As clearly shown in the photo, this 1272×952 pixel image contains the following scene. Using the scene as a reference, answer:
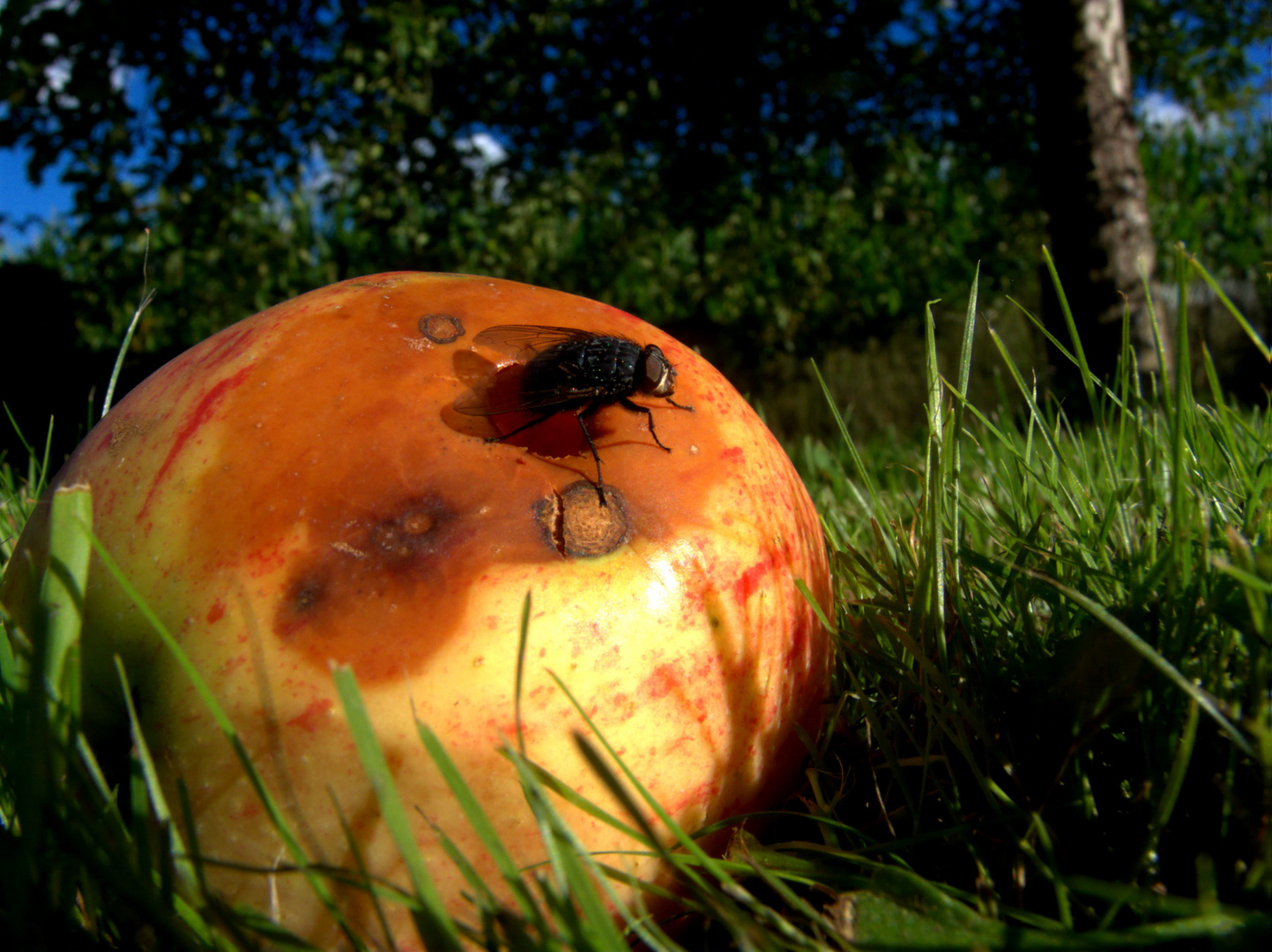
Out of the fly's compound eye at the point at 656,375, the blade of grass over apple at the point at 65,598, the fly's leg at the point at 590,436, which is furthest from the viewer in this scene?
the fly's compound eye at the point at 656,375

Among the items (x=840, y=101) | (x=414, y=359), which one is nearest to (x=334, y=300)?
(x=414, y=359)

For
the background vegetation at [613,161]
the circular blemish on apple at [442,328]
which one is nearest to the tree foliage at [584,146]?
the background vegetation at [613,161]

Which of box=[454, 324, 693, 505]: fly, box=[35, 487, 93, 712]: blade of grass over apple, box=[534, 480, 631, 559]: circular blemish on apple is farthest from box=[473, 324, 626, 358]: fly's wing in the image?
box=[35, 487, 93, 712]: blade of grass over apple

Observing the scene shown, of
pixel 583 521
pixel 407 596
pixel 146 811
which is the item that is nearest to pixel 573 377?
pixel 583 521

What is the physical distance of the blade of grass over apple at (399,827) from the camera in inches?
28.5

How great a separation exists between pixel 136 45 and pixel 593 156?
260 cm

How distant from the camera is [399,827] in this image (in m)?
0.73

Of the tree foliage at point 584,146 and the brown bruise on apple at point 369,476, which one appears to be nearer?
the brown bruise on apple at point 369,476

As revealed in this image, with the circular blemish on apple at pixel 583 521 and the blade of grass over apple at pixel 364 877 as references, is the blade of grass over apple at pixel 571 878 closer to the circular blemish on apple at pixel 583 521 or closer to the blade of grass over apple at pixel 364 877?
the blade of grass over apple at pixel 364 877

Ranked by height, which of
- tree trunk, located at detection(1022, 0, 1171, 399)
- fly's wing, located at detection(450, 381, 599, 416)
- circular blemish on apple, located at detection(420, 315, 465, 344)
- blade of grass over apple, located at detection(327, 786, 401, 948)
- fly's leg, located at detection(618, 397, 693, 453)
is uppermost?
tree trunk, located at detection(1022, 0, 1171, 399)

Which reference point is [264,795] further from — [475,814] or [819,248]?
[819,248]

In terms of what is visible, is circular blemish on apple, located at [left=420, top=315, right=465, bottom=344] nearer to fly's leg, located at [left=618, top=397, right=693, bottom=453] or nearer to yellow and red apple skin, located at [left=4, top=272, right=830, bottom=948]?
yellow and red apple skin, located at [left=4, top=272, right=830, bottom=948]

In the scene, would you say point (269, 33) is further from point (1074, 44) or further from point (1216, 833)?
point (1216, 833)

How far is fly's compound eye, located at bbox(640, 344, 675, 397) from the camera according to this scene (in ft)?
3.89
